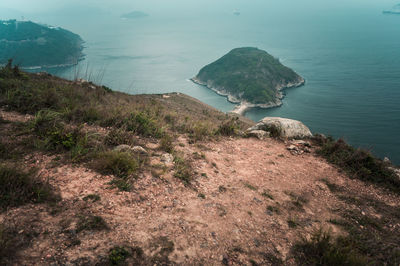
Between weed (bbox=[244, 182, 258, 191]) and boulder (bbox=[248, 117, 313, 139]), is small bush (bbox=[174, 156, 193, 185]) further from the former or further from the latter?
boulder (bbox=[248, 117, 313, 139])

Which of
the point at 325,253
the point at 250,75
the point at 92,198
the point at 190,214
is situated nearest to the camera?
the point at 325,253

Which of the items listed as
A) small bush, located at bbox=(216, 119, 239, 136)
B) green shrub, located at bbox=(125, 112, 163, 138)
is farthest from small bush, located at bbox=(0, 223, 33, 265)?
small bush, located at bbox=(216, 119, 239, 136)

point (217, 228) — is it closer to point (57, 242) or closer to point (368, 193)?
point (57, 242)

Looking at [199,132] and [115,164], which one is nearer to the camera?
[115,164]

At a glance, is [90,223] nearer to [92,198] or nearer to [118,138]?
[92,198]

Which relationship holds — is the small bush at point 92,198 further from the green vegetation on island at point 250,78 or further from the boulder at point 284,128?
the green vegetation on island at point 250,78

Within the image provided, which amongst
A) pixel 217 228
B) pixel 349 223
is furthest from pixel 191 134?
pixel 349 223

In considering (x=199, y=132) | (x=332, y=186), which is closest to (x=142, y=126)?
(x=199, y=132)
